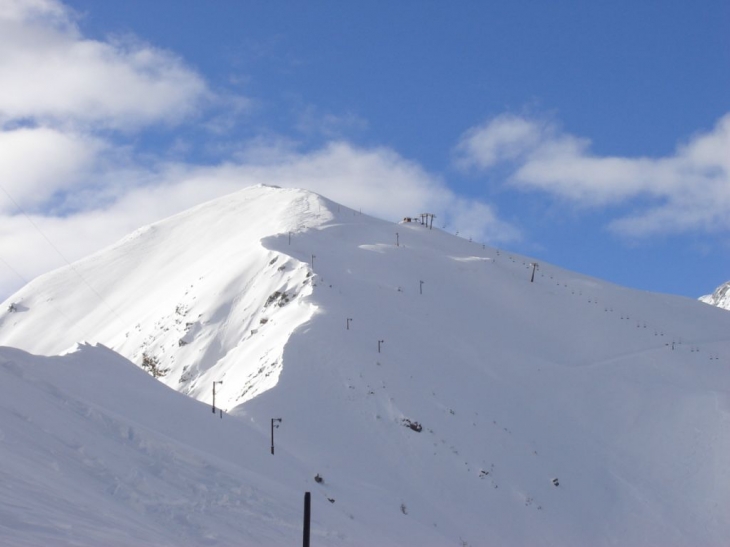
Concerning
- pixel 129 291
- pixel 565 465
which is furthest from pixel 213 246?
pixel 565 465

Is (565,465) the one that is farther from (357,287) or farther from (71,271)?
(71,271)

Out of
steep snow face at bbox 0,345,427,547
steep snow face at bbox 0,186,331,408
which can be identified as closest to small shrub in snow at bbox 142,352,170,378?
steep snow face at bbox 0,186,331,408

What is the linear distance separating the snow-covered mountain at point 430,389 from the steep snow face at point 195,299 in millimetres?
313

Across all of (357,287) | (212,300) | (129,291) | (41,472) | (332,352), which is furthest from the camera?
(129,291)

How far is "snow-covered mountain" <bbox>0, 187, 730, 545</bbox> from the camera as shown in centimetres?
3334

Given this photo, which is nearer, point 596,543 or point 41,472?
point 41,472

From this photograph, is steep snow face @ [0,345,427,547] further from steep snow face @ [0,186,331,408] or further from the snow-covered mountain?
steep snow face @ [0,186,331,408]

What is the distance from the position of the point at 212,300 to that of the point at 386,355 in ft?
66.2

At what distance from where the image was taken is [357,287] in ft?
196

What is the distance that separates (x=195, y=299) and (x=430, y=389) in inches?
1054

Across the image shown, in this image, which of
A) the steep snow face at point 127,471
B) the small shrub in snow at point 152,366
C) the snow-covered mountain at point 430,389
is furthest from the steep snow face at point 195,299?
the steep snow face at point 127,471

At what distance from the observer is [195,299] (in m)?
66.0

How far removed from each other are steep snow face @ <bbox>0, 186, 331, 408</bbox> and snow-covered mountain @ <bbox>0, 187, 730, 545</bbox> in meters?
0.31

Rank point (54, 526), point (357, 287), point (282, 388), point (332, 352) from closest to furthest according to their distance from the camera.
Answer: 1. point (54, 526)
2. point (282, 388)
3. point (332, 352)
4. point (357, 287)
